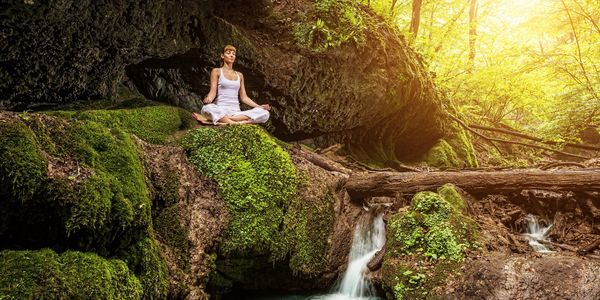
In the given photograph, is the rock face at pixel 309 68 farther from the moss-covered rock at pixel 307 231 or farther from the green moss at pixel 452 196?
the green moss at pixel 452 196

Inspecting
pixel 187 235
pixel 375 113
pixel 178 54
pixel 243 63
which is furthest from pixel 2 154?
pixel 375 113

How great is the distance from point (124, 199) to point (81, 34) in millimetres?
3010

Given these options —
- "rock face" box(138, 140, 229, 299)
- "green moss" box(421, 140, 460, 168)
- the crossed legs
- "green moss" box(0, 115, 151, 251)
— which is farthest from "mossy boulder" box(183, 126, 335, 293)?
"green moss" box(421, 140, 460, 168)

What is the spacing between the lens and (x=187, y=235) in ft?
13.5

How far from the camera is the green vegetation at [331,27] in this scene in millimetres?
7445

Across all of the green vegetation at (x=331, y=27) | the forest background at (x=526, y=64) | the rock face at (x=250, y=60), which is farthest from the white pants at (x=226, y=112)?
the forest background at (x=526, y=64)

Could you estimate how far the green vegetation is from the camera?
745 cm

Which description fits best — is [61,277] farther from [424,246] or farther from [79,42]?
[424,246]

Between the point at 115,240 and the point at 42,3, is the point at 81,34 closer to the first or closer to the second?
the point at 42,3

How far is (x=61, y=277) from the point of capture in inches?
94.0

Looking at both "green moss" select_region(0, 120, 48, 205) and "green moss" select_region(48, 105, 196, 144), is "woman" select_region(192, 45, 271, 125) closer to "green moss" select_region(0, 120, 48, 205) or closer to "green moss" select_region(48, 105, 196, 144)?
"green moss" select_region(48, 105, 196, 144)

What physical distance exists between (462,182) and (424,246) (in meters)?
2.06

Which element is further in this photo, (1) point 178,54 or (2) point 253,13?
(2) point 253,13

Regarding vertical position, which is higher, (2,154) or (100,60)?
(100,60)
